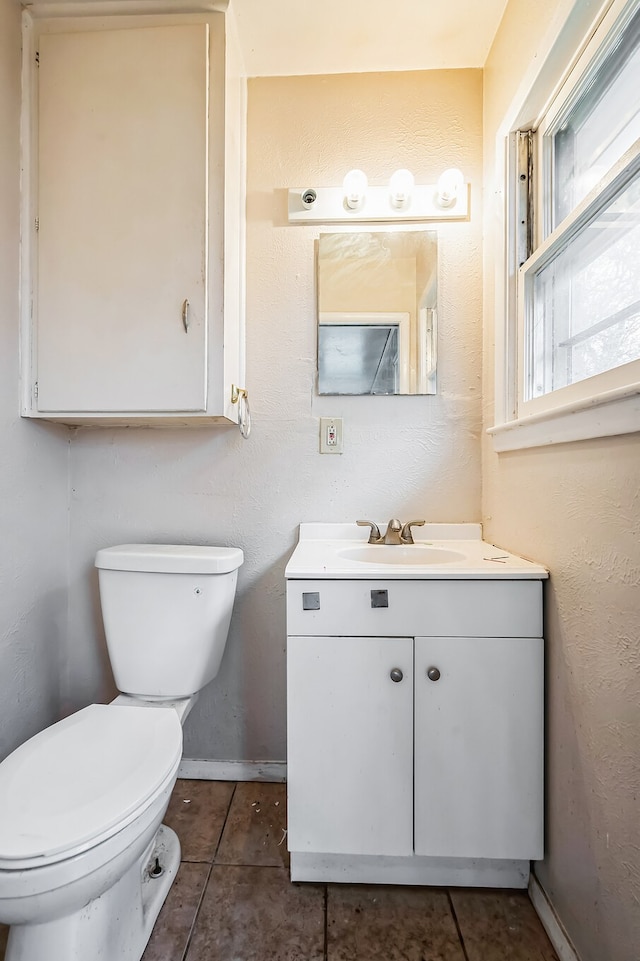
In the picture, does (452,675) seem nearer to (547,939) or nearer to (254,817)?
(547,939)

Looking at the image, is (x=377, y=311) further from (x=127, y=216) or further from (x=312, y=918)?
(x=312, y=918)

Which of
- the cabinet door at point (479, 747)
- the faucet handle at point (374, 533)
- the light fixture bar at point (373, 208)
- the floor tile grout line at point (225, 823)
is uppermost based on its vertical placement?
the light fixture bar at point (373, 208)

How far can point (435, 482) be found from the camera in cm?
141

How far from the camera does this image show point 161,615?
3.91ft

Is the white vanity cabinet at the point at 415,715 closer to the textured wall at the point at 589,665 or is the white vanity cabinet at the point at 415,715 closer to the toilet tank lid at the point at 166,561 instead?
the textured wall at the point at 589,665

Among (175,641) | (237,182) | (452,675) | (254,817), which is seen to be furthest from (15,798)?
(237,182)

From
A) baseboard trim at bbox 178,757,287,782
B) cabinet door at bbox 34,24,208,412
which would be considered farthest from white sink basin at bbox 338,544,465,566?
baseboard trim at bbox 178,757,287,782

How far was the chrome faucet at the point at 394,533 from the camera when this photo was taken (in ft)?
4.33

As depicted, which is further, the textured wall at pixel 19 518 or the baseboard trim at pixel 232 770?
the baseboard trim at pixel 232 770

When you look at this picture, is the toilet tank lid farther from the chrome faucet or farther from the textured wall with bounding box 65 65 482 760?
the chrome faucet

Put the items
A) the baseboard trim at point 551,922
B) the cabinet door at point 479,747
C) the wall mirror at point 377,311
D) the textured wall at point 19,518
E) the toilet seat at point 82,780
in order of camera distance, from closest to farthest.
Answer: the toilet seat at point 82,780, the baseboard trim at point 551,922, the cabinet door at point 479,747, the textured wall at point 19,518, the wall mirror at point 377,311

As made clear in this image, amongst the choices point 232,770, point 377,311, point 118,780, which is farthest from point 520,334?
A: point 232,770

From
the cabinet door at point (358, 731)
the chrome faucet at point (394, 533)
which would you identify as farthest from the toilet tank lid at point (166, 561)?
the chrome faucet at point (394, 533)

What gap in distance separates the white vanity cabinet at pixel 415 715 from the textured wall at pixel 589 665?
Answer: 0.23 ft
